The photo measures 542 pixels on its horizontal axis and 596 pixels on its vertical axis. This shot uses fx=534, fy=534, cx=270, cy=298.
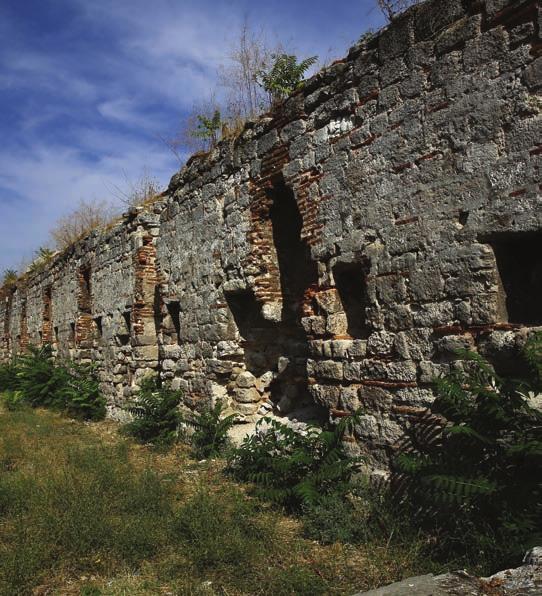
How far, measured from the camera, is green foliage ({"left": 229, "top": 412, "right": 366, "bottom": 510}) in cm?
431

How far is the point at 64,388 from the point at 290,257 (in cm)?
688

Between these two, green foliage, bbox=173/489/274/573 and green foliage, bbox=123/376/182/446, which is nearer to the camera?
green foliage, bbox=173/489/274/573

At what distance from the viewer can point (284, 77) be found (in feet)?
22.9

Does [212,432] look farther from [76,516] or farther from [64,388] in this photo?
[64,388]

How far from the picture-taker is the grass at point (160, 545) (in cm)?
329

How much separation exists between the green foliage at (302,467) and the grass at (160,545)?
0.20 metres

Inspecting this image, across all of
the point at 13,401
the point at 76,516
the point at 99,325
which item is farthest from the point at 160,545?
the point at 13,401

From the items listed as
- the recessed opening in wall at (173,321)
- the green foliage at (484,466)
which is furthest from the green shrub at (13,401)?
the green foliage at (484,466)

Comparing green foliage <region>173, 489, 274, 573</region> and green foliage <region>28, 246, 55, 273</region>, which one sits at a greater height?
green foliage <region>28, 246, 55, 273</region>

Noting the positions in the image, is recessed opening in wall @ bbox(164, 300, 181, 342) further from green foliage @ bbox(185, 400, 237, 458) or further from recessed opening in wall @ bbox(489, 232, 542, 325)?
recessed opening in wall @ bbox(489, 232, 542, 325)

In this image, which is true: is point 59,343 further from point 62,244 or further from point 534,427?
point 534,427

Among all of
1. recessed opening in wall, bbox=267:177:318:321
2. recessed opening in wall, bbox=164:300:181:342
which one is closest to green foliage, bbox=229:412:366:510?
recessed opening in wall, bbox=267:177:318:321

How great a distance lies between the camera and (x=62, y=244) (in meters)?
16.8

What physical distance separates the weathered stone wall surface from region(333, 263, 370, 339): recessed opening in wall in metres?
0.01
